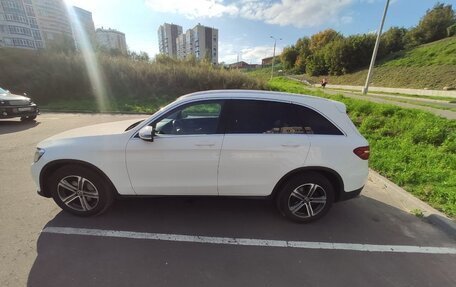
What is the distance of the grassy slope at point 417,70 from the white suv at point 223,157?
28867 millimetres

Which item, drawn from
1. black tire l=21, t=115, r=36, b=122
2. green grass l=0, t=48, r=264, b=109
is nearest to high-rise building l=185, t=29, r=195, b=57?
green grass l=0, t=48, r=264, b=109

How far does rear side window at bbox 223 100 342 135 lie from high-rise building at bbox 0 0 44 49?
82.1m

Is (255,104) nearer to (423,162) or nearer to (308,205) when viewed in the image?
(308,205)

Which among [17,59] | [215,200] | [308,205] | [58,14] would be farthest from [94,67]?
[58,14]

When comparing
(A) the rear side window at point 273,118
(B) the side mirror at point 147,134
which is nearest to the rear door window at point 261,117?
(A) the rear side window at point 273,118

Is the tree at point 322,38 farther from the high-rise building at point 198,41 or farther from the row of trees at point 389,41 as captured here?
the high-rise building at point 198,41

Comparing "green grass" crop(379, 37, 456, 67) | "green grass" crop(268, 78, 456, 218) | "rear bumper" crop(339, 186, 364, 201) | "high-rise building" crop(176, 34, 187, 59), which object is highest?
"high-rise building" crop(176, 34, 187, 59)

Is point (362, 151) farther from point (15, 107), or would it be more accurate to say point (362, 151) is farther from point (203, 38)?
point (203, 38)

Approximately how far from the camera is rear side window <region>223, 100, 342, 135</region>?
317cm

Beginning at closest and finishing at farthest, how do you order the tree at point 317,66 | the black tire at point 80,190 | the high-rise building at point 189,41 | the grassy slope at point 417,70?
the black tire at point 80,190 < the grassy slope at point 417,70 < the tree at point 317,66 < the high-rise building at point 189,41

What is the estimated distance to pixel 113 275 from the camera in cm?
245

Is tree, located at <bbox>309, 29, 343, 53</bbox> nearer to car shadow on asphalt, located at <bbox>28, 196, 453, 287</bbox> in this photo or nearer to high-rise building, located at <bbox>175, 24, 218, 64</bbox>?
high-rise building, located at <bbox>175, 24, 218, 64</bbox>

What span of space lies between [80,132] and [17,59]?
19685mm

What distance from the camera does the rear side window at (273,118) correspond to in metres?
3.17
